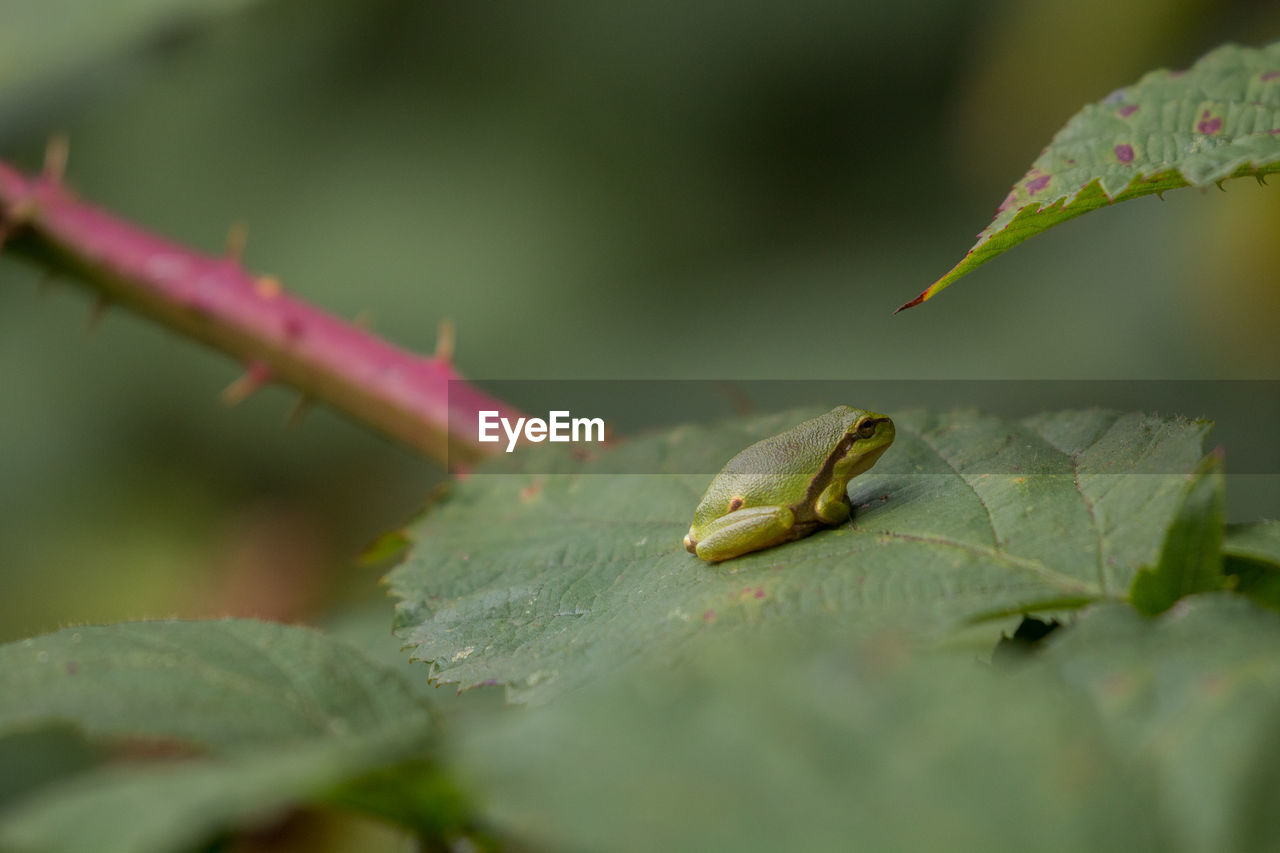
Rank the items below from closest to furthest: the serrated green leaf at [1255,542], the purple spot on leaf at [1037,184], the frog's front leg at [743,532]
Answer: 1. the serrated green leaf at [1255,542]
2. the purple spot on leaf at [1037,184]
3. the frog's front leg at [743,532]

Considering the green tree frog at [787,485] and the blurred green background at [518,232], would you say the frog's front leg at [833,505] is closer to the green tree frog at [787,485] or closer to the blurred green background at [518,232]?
the green tree frog at [787,485]

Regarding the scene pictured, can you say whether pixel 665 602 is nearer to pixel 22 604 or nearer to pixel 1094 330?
pixel 1094 330

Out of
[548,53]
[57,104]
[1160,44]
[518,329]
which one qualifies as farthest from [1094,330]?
[57,104]

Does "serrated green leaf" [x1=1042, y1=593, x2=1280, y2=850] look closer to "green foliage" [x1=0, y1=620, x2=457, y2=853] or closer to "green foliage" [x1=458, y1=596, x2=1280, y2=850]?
"green foliage" [x1=458, y1=596, x2=1280, y2=850]

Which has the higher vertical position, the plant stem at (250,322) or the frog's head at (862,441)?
the plant stem at (250,322)

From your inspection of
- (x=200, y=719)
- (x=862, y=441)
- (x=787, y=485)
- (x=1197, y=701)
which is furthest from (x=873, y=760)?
(x=862, y=441)

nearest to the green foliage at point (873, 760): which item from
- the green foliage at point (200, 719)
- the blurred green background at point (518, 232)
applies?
the green foliage at point (200, 719)
